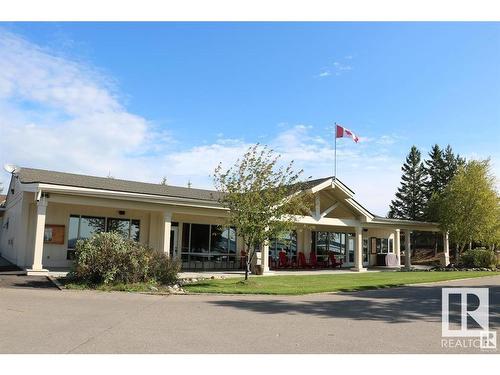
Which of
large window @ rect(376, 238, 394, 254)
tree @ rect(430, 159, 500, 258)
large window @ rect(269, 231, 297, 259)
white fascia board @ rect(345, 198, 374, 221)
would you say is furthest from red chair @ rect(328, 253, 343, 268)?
tree @ rect(430, 159, 500, 258)

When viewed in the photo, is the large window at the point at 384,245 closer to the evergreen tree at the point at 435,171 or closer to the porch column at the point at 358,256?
the porch column at the point at 358,256

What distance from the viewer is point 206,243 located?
23750 millimetres

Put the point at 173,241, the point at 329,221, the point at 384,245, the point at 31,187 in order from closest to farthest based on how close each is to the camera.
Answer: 1. the point at 31,187
2. the point at 173,241
3. the point at 329,221
4. the point at 384,245

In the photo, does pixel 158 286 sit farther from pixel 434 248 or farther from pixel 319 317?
pixel 434 248

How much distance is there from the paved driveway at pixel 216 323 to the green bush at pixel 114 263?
4.53 ft

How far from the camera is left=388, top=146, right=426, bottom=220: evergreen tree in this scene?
6003 centimetres

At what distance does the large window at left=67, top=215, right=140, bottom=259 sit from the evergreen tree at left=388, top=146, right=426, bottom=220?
46032mm

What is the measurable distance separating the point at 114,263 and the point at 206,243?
30.5 feet

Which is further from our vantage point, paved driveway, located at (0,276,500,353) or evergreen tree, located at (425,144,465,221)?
evergreen tree, located at (425,144,465,221)

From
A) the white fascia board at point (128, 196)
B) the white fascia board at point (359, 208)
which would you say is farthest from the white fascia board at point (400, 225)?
the white fascia board at point (128, 196)

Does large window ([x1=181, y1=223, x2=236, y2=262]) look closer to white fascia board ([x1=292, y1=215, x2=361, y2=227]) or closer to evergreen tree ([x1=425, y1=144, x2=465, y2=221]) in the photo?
white fascia board ([x1=292, y1=215, x2=361, y2=227])

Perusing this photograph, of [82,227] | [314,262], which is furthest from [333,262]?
[82,227]

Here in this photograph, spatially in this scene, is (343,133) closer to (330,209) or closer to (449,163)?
(330,209)

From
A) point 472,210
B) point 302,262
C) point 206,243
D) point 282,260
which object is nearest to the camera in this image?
point 206,243
